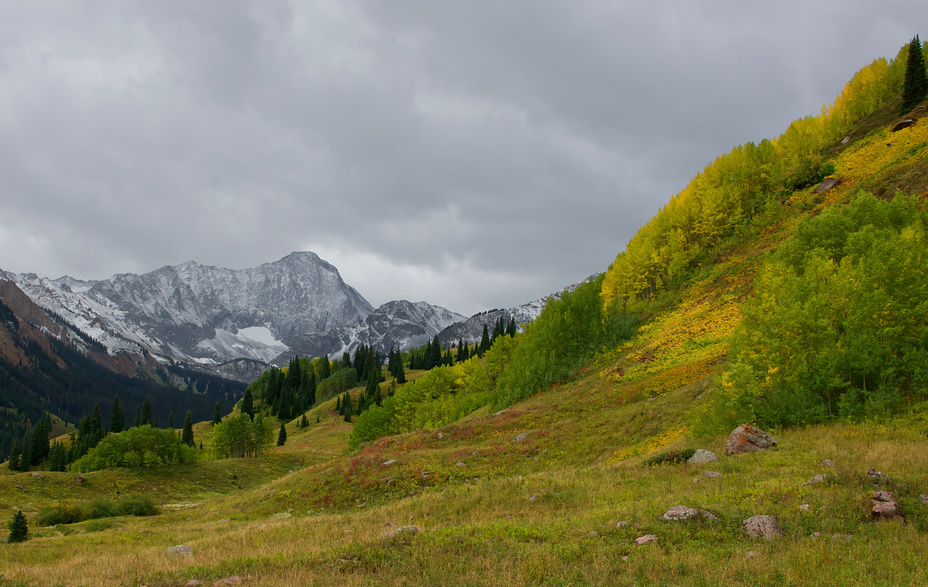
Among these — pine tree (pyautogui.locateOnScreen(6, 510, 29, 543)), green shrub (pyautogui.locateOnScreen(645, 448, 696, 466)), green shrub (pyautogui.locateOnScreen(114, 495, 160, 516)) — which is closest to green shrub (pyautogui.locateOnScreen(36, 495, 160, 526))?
green shrub (pyautogui.locateOnScreen(114, 495, 160, 516))

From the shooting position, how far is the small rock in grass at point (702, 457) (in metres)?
20.1

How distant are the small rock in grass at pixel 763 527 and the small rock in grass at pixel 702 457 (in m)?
8.36

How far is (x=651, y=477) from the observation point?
19734 millimetres

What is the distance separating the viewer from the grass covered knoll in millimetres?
10836

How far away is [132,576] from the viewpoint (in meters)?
12.3

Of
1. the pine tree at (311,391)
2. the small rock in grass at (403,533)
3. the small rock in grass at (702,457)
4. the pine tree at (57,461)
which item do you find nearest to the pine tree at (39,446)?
the pine tree at (57,461)

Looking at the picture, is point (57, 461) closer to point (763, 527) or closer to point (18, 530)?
point (18, 530)

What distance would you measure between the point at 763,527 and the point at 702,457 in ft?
31.3

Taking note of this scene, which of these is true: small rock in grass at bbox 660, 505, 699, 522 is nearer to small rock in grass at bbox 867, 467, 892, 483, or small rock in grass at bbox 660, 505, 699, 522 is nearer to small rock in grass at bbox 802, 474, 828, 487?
small rock in grass at bbox 802, 474, 828, 487

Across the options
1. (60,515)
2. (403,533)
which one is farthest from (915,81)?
(60,515)

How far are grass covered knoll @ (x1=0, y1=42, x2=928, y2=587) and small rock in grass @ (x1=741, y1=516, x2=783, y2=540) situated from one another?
0.76 feet

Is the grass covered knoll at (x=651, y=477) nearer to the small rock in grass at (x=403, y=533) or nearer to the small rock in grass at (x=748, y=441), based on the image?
the small rock in grass at (x=403, y=533)

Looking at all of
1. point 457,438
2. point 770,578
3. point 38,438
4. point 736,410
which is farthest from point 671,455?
point 38,438

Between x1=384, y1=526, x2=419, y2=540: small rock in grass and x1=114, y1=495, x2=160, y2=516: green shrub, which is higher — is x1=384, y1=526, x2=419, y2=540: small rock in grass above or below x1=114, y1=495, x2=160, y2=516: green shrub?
above
